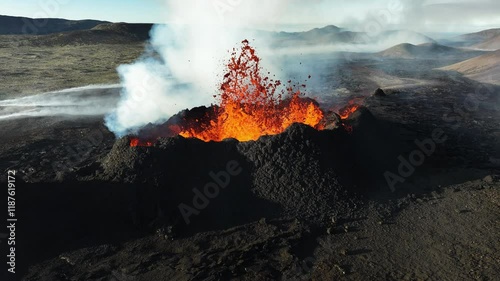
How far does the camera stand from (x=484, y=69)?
43.4 m

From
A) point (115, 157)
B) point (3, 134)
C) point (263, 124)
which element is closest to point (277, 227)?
point (263, 124)

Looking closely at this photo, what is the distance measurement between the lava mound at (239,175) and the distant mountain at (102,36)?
7518cm

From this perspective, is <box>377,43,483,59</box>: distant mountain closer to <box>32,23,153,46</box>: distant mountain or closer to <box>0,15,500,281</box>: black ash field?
<box>0,15,500,281</box>: black ash field

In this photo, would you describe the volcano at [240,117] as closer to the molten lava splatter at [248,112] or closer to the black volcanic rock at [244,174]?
the molten lava splatter at [248,112]

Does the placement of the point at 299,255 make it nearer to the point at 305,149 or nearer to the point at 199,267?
the point at 199,267

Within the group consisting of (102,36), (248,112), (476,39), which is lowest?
(248,112)

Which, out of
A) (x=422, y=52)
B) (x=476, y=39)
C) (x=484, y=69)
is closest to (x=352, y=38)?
(x=476, y=39)

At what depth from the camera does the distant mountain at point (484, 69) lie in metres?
39.4

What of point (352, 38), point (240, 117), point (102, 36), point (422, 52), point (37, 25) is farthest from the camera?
point (352, 38)

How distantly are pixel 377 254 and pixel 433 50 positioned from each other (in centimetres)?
8148

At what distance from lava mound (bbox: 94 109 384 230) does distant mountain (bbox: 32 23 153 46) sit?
75.2 meters

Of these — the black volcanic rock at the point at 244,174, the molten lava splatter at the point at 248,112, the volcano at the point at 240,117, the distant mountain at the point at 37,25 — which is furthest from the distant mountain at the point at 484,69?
the distant mountain at the point at 37,25

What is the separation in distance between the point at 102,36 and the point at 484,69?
81879 mm

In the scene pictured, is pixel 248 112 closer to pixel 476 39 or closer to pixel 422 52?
pixel 422 52
